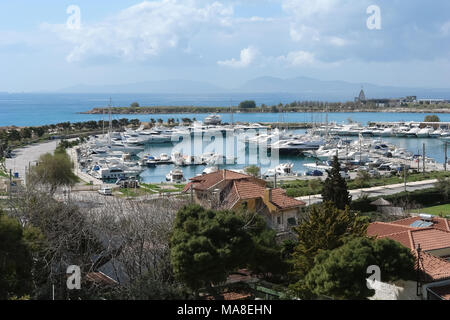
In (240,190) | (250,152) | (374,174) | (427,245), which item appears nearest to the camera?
(427,245)

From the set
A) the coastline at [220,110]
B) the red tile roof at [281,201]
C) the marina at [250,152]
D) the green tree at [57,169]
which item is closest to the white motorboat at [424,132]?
the marina at [250,152]

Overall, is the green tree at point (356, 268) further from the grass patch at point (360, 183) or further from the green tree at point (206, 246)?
the grass patch at point (360, 183)

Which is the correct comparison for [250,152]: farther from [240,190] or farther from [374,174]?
[240,190]

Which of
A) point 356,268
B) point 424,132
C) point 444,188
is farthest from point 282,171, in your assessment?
point 424,132

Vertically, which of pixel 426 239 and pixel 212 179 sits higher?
pixel 212 179

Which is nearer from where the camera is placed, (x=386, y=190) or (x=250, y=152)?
(x=386, y=190)

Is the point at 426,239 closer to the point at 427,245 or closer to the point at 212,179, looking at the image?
the point at 427,245

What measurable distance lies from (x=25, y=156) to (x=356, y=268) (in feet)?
137

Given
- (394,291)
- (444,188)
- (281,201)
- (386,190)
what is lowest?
(386,190)

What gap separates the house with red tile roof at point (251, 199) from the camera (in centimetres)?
1834

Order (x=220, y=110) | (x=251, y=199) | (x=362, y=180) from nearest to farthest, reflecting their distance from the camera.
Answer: (x=251, y=199) → (x=362, y=180) → (x=220, y=110)

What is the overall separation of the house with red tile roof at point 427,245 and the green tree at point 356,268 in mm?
827

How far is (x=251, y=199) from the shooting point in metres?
18.7
